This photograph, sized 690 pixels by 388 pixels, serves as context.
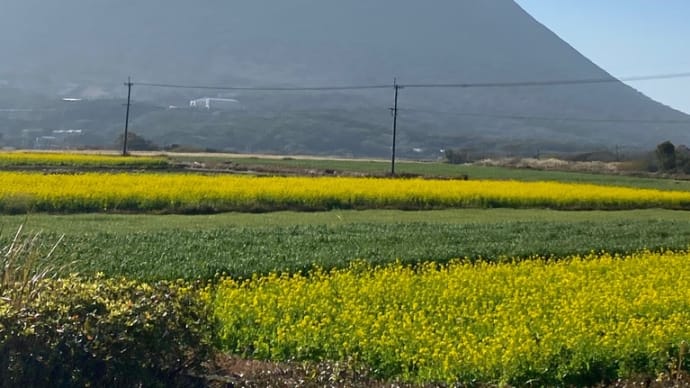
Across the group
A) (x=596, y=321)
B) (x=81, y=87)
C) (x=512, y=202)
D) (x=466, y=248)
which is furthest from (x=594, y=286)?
(x=81, y=87)

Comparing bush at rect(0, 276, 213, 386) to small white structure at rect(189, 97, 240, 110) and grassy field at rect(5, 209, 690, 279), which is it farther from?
small white structure at rect(189, 97, 240, 110)

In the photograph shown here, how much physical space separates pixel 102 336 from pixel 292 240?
13.8 metres

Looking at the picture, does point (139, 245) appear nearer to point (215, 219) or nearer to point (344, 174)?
point (215, 219)

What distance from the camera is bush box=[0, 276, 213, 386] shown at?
6.58m

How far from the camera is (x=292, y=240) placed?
67.7 ft

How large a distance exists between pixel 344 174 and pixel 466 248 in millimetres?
33796

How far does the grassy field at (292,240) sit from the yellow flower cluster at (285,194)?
1.65 meters

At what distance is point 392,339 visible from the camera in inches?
370

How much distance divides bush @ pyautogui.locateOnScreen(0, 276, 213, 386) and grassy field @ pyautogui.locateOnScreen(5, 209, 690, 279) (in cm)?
717

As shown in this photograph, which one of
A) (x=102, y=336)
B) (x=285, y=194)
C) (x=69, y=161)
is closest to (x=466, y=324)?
(x=102, y=336)

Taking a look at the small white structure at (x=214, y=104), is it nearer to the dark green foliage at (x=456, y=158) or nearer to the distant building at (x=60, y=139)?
the distant building at (x=60, y=139)

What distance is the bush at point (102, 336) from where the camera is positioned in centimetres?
658

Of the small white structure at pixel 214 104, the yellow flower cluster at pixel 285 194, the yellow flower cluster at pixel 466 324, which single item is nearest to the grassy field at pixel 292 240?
the yellow flower cluster at pixel 285 194

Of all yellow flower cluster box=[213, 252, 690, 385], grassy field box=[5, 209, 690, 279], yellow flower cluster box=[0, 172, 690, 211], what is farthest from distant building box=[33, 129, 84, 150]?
yellow flower cluster box=[213, 252, 690, 385]
